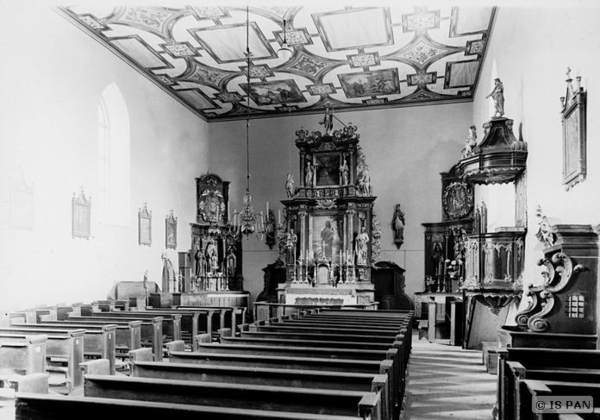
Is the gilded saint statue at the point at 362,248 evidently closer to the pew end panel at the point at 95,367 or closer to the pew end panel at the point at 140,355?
the pew end panel at the point at 140,355

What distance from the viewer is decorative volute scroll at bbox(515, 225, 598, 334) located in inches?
178

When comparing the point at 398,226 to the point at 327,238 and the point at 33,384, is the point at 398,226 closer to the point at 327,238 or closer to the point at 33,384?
the point at 327,238

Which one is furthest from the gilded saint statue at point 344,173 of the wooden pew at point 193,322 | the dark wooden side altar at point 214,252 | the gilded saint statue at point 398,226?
the wooden pew at point 193,322

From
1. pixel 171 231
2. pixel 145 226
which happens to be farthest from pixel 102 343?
pixel 171 231

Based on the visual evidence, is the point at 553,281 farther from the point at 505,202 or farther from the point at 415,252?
the point at 415,252

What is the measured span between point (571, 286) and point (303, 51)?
10.5 meters

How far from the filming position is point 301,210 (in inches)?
653

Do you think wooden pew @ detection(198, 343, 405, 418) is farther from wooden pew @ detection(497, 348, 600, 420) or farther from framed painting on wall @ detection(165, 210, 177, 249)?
framed painting on wall @ detection(165, 210, 177, 249)

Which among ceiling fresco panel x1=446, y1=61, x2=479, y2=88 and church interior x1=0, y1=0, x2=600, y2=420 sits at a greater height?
ceiling fresco panel x1=446, y1=61, x2=479, y2=88

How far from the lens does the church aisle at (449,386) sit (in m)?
5.48

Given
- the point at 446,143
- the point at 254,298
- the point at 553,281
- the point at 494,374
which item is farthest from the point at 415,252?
the point at 553,281

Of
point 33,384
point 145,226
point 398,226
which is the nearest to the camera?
point 33,384

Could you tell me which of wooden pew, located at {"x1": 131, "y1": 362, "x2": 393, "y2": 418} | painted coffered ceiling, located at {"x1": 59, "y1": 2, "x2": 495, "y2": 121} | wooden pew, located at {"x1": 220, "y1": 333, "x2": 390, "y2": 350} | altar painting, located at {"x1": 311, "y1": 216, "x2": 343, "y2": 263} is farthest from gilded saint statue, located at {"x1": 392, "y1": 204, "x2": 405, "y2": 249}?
wooden pew, located at {"x1": 131, "y1": 362, "x2": 393, "y2": 418}

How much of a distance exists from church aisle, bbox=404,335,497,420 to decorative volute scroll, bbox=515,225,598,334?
134 centimetres
